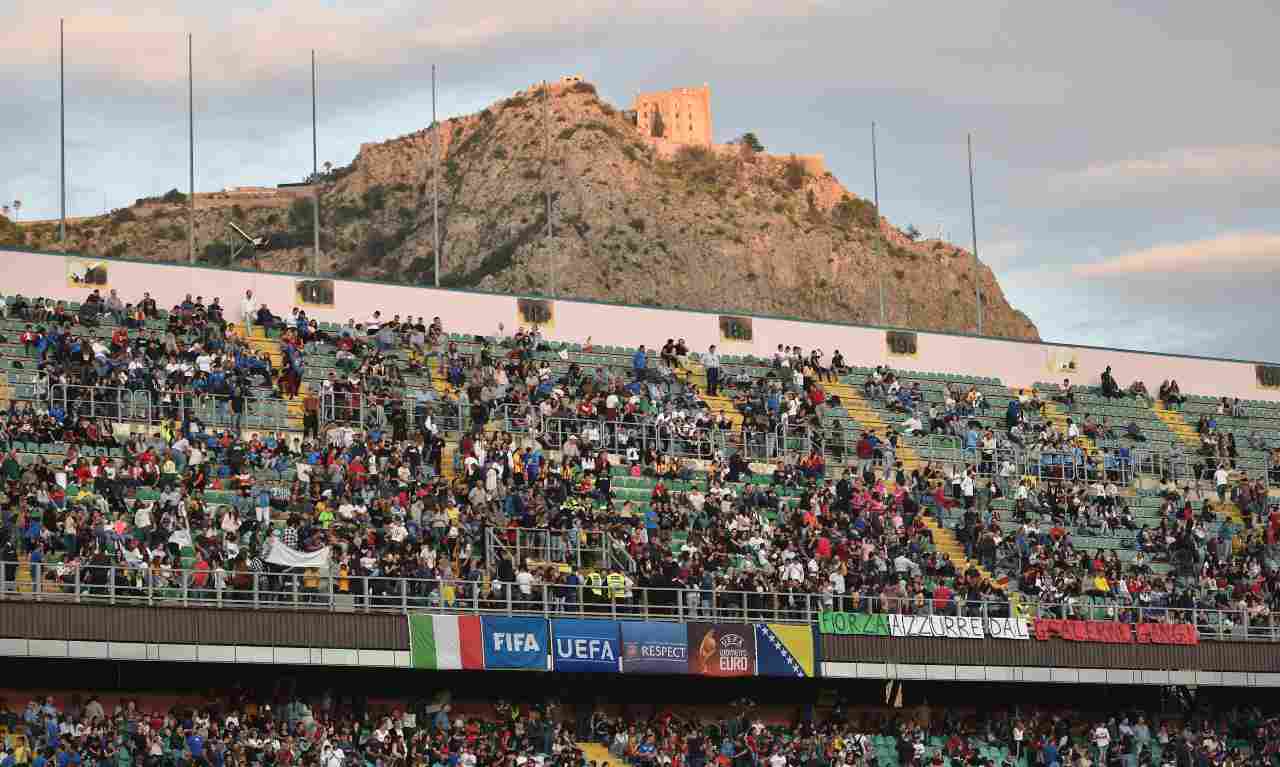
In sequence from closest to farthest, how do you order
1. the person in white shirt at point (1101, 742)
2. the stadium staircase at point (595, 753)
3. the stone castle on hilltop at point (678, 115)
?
the stadium staircase at point (595, 753), the person in white shirt at point (1101, 742), the stone castle on hilltop at point (678, 115)

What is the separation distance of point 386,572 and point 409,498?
258cm

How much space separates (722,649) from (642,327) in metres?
13.3

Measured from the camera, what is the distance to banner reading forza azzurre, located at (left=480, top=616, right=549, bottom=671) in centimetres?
3403

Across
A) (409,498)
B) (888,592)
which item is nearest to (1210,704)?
(888,592)

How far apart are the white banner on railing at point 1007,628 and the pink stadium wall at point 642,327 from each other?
12188mm

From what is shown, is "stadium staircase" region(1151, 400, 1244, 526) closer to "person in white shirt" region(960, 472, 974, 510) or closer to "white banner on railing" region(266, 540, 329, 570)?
"person in white shirt" region(960, 472, 974, 510)

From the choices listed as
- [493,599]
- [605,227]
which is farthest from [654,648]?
[605,227]

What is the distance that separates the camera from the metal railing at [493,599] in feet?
102

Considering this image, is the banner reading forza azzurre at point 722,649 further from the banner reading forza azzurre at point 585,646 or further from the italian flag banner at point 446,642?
the italian flag banner at point 446,642

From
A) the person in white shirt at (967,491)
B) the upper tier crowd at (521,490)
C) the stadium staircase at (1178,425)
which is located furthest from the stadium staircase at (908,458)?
the stadium staircase at (1178,425)

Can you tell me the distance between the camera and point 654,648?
3550 cm

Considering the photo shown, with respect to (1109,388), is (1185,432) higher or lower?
lower

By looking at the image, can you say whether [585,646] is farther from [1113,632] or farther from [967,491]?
[967,491]

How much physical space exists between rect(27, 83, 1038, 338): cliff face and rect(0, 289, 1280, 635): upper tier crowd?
67912 millimetres
